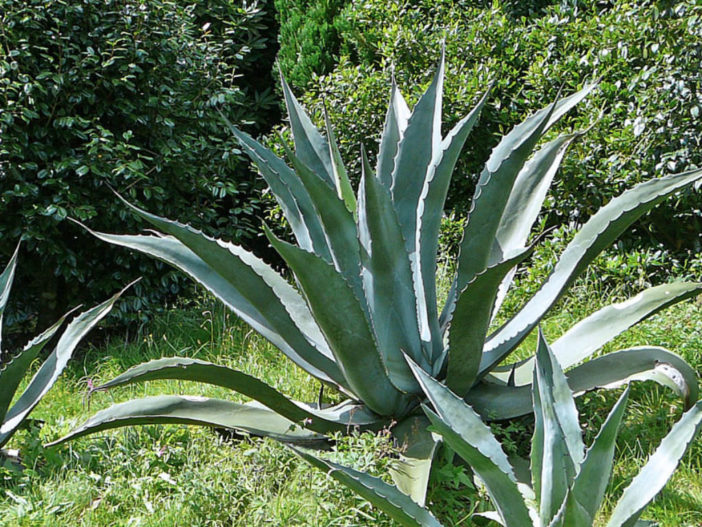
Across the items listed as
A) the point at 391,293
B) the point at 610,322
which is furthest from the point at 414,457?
the point at 610,322

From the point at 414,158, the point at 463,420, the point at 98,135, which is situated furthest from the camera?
the point at 98,135

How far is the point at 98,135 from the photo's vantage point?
460 centimetres

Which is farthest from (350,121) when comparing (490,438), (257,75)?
(490,438)

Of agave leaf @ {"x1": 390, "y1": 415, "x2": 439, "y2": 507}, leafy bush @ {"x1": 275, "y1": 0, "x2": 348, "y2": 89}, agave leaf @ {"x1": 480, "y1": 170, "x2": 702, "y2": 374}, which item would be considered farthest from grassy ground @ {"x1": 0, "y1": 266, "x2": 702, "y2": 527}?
leafy bush @ {"x1": 275, "y1": 0, "x2": 348, "y2": 89}

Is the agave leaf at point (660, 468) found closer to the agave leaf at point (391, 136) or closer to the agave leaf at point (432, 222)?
the agave leaf at point (432, 222)

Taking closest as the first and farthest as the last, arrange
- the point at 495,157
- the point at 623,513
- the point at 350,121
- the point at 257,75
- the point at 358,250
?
1. the point at 623,513
2. the point at 358,250
3. the point at 495,157
4. the point at 350,121
5. the point at 257,75

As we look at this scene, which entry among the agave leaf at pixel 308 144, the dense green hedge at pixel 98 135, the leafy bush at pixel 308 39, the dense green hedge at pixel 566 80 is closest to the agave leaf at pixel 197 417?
the agave leaf at pixel 308 144

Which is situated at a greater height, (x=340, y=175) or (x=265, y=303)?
(x=340, y=175)

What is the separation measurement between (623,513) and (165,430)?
180cm

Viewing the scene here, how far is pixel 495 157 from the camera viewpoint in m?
2.95

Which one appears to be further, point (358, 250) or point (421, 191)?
point (421, 191)

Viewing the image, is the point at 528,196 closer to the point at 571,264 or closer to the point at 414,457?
the point at 571,264

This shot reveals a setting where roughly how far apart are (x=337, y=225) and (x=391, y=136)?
0.70m

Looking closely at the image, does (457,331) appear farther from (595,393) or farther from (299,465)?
(595,393)
